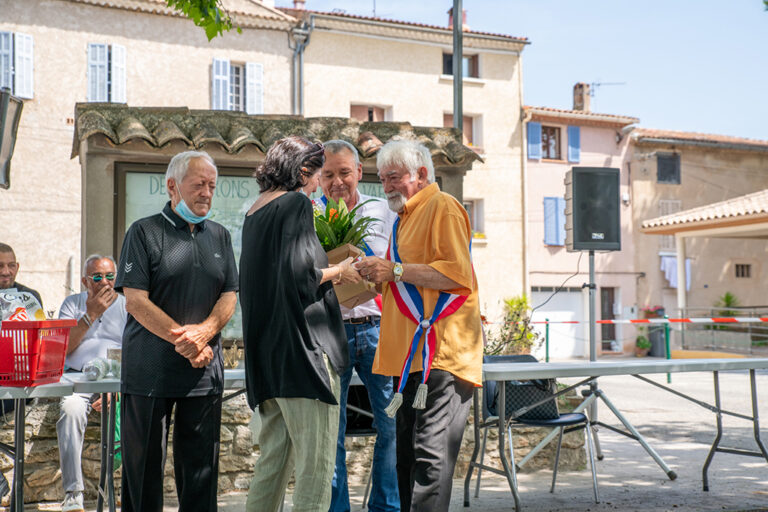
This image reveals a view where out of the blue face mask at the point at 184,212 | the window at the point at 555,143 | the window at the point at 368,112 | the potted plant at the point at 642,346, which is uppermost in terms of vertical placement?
the window at the point at 368,112

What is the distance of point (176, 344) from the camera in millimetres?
3234

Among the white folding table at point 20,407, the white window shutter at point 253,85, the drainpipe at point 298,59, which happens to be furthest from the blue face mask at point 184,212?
the drainpipe at point 298,59

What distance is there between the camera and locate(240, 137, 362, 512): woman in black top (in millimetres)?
3023

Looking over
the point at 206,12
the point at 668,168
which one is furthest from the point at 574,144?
the point at 206,12

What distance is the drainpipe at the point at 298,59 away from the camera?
75.4ft

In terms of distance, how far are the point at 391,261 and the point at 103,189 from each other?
370 centimetres

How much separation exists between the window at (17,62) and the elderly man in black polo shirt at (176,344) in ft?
60.4

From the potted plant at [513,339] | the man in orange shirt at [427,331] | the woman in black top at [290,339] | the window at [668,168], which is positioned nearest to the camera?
the woman in black top at [290,339]

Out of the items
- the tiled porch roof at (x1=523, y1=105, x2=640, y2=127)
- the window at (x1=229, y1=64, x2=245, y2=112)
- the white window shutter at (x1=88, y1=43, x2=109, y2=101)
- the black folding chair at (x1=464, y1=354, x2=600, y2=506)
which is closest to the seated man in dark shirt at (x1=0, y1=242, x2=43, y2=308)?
the black folding chair at (x1=464, y1=354, x2=600, y2=506)

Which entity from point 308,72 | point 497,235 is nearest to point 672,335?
point 497,235

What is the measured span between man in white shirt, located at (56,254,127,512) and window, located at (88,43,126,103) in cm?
1687

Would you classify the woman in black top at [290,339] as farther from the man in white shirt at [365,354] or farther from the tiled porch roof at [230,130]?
the tiled porch roof at [230,130]

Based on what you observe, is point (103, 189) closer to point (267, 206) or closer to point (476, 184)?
point (267, 206)

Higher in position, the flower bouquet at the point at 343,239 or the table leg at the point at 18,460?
the flower bouquet at the point at 343,239
